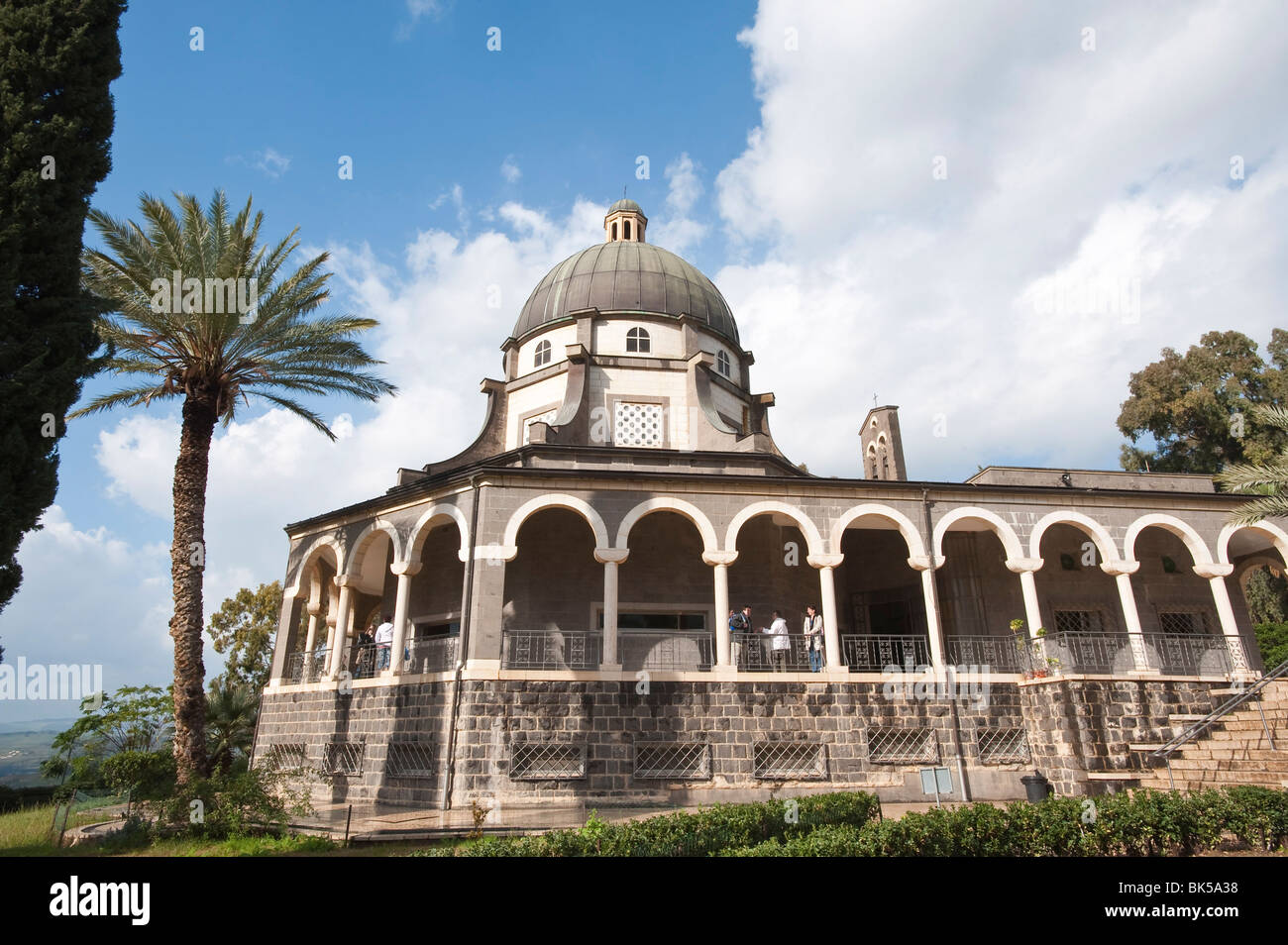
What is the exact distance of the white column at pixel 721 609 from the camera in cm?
1595

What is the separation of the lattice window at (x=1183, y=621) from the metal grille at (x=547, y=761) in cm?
1650

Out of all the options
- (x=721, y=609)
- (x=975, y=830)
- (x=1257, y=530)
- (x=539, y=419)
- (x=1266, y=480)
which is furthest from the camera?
(x=539, y=419)

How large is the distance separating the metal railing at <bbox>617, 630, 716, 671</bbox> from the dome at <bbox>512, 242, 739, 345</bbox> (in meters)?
11.2

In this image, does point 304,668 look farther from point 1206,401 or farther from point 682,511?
point 1206,401

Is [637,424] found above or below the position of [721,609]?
above

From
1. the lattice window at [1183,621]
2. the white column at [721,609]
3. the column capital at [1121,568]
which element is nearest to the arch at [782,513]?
the white column at [721,609]

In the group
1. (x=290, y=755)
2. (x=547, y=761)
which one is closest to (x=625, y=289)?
(x=547, y=761)

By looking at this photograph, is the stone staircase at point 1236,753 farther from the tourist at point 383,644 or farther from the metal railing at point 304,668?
the metal railing at point 304,668

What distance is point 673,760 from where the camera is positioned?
1523 cm

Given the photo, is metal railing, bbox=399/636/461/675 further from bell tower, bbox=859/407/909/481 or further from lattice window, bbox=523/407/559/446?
bell tower, bbox=859/407/909/481

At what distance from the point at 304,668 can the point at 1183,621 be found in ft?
77.0
